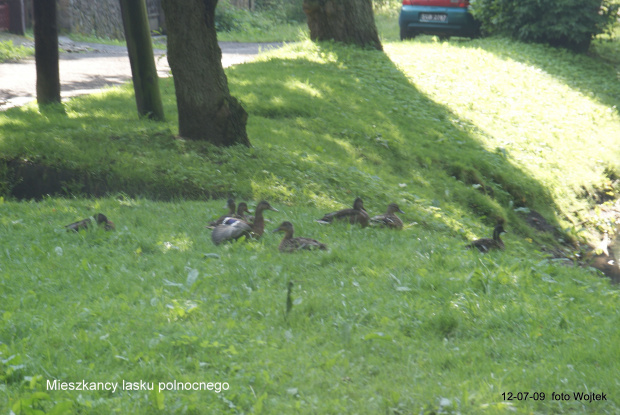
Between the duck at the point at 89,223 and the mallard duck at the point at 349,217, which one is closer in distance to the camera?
the duck at the point at 89,223

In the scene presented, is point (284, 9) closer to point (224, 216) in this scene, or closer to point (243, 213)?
point (243, 213)

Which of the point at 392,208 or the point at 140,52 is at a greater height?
the point at 140,52

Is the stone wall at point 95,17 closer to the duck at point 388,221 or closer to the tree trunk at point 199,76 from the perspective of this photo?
the tree trunk at point 199,76

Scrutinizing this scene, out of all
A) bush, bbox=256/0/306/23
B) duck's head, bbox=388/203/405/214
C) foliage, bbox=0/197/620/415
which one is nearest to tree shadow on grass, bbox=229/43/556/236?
duck's head, bbox=388/203/405/214

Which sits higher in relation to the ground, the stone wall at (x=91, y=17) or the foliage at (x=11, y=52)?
the stone wall at (x=91, y=17)

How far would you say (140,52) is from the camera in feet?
39.3

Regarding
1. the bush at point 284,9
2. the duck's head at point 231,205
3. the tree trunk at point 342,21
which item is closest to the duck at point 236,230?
the duck's head at point 231,205

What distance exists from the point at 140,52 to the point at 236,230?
5.78m

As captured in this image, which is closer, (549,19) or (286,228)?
(286,228)

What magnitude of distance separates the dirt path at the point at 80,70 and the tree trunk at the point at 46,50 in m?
1.10

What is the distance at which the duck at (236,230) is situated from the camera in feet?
24.5

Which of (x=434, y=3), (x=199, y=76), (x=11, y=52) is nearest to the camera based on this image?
(x=199, y=76)

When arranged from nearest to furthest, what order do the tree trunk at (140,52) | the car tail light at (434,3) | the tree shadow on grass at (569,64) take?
the tree trunk at (140,52) → the tree shadow on grass at (569,64) → the car tail light at (434,3)

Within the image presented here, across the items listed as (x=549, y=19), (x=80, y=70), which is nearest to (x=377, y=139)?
(x=80, y=70)
